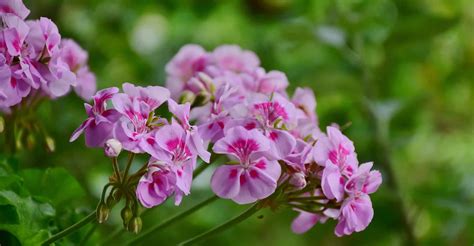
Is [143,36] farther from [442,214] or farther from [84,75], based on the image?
[84,75]

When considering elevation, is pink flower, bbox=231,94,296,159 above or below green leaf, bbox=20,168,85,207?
above

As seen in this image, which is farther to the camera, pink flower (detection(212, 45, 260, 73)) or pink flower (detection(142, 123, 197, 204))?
pink flower (detection(212, 45, 260, 73))

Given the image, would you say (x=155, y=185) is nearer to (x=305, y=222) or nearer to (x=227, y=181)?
(x=227, y=181)

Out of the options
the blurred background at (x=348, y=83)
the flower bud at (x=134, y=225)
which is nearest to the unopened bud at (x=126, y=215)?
the flower bud at (x=134, y=225)

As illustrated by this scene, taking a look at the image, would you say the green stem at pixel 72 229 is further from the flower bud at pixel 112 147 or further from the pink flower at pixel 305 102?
the pink flower at pixel 305 102

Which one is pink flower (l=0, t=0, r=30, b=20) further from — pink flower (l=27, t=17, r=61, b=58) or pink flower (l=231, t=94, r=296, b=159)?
pink flower (l=231, t=94, r=296, b=159)

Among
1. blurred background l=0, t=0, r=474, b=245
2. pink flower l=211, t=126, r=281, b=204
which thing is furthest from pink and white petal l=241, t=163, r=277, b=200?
blurred background l=0, t=0, r=474, b=245
